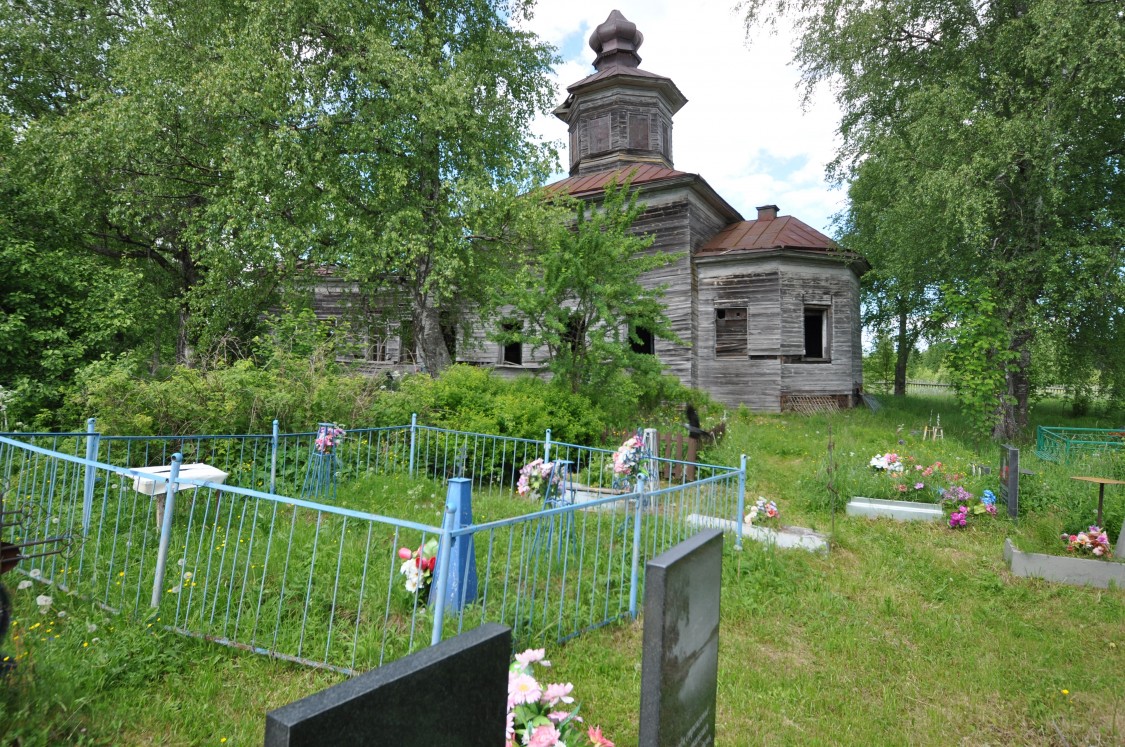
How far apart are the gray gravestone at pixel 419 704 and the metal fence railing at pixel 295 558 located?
1249mm

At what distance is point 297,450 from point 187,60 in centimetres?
1346

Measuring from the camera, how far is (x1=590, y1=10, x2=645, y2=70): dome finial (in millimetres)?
22656

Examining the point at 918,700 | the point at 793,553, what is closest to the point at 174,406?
the point at 793,553

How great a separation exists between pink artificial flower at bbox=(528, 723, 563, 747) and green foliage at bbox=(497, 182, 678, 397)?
789cm

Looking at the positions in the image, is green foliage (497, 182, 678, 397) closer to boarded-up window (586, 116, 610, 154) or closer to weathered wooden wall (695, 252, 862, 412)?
weathered wooden wall (695, 252, 862, 412)

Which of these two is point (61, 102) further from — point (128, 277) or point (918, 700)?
point (918, 700)

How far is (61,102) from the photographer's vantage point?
16.6 metres

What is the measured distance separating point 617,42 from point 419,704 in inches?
1016

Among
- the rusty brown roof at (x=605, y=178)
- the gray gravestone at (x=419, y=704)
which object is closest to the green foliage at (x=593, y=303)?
the rusty brown roof at (x=605, y=178)

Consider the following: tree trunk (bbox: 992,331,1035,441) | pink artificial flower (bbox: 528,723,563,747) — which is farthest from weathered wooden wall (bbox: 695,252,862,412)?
pink artificial flower (bbox: 528,723,563,747)

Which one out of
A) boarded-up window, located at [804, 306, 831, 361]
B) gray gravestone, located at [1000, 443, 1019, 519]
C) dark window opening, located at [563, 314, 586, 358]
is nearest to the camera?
gray gravestone, located at [1000, 443, 1019, 519]

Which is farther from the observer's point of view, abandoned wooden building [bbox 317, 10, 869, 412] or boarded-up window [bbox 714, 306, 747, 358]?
boarded-up window [bbox 714, 306, 747, 358]

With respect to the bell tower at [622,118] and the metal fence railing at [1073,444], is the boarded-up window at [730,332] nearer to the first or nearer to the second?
the bell tower at [622,118]

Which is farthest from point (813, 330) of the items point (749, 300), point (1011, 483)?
point (1011, 483)
